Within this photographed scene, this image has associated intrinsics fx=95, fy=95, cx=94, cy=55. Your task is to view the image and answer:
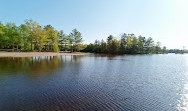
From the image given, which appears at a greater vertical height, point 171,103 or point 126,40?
point 126,40

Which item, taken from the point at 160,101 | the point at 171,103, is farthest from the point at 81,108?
the point at 171,103

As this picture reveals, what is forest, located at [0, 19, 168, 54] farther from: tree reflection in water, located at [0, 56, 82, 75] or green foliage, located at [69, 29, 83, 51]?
tree reflection in water, located at [0, 56, 82, 75]

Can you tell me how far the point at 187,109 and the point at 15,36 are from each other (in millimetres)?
59951

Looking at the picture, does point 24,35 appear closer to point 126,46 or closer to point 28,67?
point 28,67

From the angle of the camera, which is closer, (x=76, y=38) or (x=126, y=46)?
(x=76, y=38)

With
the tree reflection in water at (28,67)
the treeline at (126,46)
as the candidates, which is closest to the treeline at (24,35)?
the tree reflection in water at (28,67)

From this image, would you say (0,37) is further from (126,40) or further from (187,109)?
(126,40)

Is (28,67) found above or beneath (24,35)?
beneath

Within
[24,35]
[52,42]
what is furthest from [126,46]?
[24,35]

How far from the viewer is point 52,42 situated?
201 ft

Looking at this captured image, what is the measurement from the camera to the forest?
46750mm

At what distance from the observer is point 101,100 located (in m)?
6.21

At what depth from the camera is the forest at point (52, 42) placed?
4675 centimetres

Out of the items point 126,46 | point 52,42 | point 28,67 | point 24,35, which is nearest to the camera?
point 28,67
